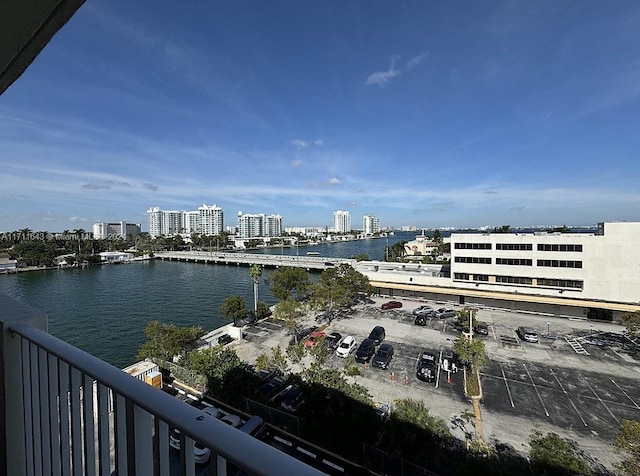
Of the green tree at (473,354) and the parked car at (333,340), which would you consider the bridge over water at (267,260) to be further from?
the green tree at (473,354)

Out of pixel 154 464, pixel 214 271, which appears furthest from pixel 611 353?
pixel 214 271

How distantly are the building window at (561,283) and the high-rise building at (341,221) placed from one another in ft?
272

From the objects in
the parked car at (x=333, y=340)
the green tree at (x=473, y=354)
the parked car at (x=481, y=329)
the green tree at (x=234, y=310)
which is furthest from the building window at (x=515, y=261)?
the green tree at (x=234, y=310)

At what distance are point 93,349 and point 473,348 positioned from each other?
10610 millimetres

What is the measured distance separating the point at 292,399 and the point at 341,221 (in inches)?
3584

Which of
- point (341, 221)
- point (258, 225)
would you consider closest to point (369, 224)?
point (341, 221)

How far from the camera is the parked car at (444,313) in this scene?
11.4 meters

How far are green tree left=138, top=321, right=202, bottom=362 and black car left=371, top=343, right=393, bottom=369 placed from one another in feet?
15.0

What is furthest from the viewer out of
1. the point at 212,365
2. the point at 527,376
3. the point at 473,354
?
the point at 527,376

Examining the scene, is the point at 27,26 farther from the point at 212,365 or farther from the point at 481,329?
the point at 481,329

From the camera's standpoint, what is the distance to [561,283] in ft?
38.1

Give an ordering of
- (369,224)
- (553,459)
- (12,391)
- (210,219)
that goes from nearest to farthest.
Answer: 1. (12,391)
2. (553,459)
3. (210,219)
4. (369,224)

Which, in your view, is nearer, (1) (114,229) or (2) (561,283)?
(2) (561,283)

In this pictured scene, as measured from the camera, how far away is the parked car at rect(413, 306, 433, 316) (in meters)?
11.3
